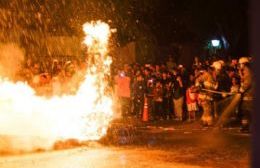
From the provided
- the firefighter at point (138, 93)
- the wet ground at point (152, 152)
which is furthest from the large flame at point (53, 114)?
the firefighter at point (138, 93)

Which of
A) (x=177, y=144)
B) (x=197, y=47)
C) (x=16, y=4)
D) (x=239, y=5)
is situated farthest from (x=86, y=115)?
(x=239, y=5)

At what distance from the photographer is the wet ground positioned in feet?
28.5

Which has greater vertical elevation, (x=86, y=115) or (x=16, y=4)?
(x=16, y=4)

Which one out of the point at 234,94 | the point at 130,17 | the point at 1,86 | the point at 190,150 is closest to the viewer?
the point at 190,150

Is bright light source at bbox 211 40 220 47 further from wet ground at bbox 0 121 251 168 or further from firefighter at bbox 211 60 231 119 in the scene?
wet ground at bbox 0 121 251 168

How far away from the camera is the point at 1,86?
487 inches

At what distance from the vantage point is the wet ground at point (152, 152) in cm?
870

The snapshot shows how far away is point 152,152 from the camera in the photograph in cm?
997

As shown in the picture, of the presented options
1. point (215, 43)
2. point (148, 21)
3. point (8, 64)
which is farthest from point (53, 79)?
point (215, 43)

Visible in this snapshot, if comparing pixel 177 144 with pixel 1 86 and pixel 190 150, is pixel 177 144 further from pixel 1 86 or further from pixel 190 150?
pixel 1 86

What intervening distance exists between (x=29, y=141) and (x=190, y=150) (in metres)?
3.41

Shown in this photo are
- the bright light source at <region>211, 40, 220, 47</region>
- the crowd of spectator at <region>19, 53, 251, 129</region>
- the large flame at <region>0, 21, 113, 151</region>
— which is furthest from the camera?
the bright light source at <region>211, 40, 220, 47</region>

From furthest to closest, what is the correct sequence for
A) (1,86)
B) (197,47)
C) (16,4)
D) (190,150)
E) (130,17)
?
(197,47), (130,17), (16,4), (1,86), (190,150)

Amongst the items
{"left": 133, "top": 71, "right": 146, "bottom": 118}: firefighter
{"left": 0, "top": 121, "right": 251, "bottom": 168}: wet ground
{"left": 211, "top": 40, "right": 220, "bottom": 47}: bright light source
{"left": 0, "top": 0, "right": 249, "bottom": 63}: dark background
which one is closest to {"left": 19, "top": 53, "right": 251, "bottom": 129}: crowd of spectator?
{"left": 133, "top": 71, "right": 146, "bottom": 118}: firefighter
